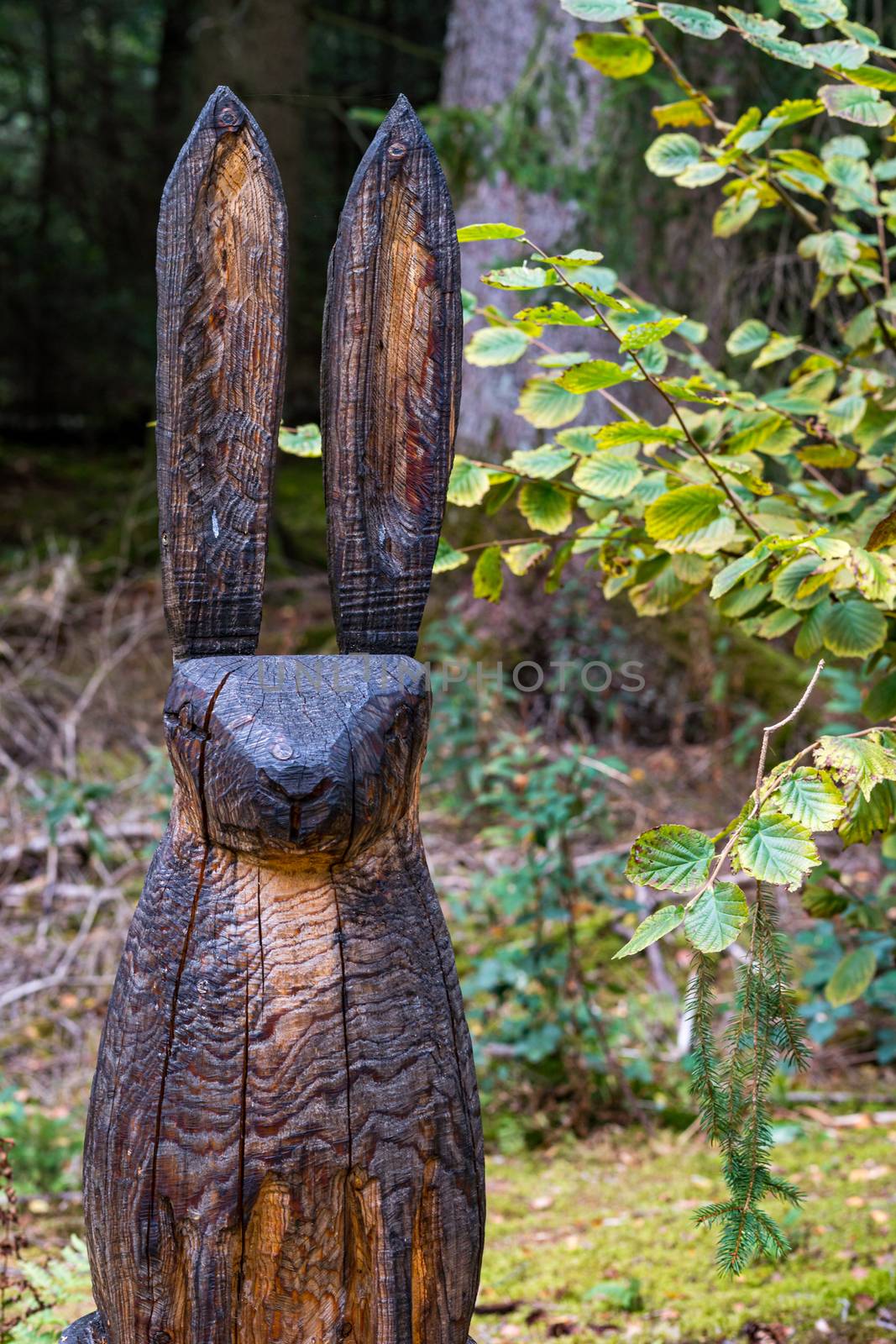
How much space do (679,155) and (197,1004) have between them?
188 cm

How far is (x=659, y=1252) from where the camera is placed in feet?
10.0

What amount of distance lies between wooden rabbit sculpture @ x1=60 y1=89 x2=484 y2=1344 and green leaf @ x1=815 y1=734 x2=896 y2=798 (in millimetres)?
546

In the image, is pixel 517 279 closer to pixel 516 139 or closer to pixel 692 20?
pixel 692 20

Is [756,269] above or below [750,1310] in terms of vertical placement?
above

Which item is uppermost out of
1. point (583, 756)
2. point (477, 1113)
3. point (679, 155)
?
point (679, 155)

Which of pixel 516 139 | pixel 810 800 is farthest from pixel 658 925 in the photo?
pixel 516 139

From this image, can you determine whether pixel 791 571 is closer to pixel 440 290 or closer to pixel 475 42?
pixel 440 290

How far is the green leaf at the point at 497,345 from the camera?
2.26 metres

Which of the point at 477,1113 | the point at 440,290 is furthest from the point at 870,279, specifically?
the point at 477,1113

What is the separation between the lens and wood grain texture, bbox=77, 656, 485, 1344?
5.25ft

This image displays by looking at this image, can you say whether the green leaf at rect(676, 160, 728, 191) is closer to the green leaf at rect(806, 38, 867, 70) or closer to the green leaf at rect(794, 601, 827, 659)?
the green leaf at rect(806, 38, 867, 70)

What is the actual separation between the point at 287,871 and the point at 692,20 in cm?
161

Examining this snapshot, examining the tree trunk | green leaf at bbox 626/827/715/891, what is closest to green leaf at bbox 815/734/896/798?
green leaf at bbox 626/827/715/891

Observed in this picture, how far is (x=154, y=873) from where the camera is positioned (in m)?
1.71
